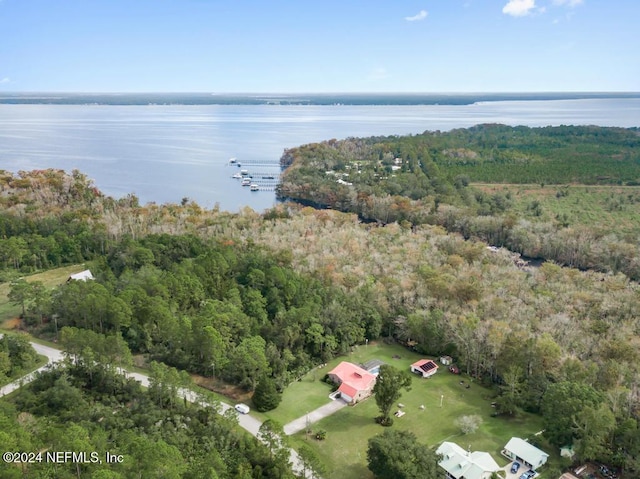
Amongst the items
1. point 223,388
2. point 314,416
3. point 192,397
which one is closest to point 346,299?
point 314,416

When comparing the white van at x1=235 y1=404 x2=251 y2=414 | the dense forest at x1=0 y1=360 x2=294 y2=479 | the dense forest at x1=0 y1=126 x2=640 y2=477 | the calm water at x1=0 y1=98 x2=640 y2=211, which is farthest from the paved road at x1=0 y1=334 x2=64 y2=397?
the calm water at x1=0 y1=98 x2=640 y2=211

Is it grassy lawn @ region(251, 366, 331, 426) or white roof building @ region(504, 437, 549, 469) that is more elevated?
white roof building @ region(504, 437, 549, 469)

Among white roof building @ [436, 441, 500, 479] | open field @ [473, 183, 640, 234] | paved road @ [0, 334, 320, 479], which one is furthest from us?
open field @ [473, 183, 640, 234]

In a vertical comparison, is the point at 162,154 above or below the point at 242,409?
above

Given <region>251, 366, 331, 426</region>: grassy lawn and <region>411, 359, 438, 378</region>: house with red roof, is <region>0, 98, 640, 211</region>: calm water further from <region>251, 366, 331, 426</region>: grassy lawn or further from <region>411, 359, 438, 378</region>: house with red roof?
<region>411, 359, 438, 378</region>: house with red roof

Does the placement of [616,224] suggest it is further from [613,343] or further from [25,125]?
[25,125]

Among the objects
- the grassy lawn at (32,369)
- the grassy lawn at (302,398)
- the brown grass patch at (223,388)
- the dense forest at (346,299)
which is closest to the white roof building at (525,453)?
the dense forest at (346,299)

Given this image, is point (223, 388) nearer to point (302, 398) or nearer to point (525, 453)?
point (302, 398)
